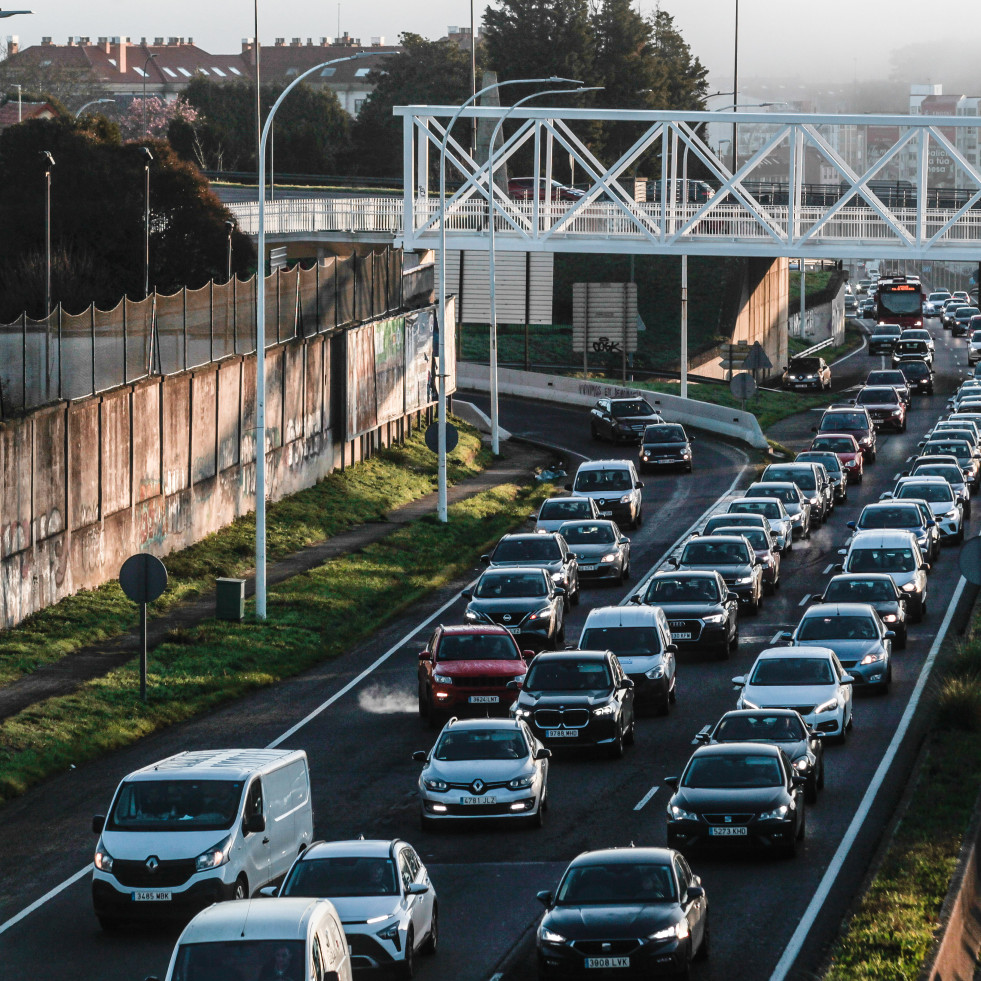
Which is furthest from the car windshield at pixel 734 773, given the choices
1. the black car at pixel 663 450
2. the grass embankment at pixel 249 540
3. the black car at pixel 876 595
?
the black car at pixel 663 450

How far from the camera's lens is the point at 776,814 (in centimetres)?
2261

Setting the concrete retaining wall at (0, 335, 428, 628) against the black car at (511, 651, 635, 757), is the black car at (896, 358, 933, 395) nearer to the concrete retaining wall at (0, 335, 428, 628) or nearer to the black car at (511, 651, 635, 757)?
the concrete retaining wall at (0, 335, 428, 628)

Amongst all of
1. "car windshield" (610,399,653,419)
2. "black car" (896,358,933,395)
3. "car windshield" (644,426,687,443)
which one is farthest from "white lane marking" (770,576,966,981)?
"black car" (896,358,933,395)

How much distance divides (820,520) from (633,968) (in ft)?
114

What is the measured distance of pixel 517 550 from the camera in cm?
4097

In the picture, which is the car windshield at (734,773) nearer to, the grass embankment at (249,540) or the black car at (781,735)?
the black car at (781,735)

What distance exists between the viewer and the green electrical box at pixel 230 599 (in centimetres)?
3741

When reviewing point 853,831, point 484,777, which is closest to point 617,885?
point 484,777

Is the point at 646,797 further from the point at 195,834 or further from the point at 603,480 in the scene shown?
the point at 603,480

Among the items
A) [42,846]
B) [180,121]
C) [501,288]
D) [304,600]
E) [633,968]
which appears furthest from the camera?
[180,121]

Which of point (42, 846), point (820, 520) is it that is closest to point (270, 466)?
point (820, 520)

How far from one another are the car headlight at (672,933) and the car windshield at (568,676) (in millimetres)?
10947

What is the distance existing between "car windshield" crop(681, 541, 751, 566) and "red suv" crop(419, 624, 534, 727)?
9611 mm

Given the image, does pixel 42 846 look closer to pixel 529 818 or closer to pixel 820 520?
pixel 529 818
